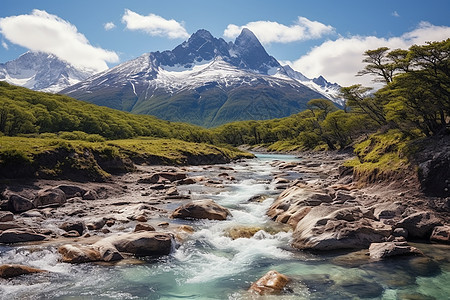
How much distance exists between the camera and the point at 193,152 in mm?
73250

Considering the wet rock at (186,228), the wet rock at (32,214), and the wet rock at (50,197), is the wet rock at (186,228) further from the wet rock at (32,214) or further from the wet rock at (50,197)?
the wet rock at (50,197)

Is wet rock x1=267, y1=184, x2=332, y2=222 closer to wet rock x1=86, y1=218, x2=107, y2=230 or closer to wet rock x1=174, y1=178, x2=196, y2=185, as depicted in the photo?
wet rock x1=86, y1=218, x2=107, y2=230

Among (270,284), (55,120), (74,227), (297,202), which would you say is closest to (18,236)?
(74,227)

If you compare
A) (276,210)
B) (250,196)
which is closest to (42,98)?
(250,196)

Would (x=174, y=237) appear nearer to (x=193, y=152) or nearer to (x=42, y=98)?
(x=193, y=152)

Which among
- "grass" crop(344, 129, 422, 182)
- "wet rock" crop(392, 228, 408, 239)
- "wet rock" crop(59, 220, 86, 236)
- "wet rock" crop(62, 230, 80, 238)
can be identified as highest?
"grass" crop(344, 129, 422, 182)

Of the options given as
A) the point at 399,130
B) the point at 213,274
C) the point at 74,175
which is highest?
the point at 399,130

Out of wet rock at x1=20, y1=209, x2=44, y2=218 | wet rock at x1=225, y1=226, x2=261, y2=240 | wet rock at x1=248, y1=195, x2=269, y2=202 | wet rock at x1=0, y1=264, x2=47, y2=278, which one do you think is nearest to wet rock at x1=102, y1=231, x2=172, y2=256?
wet rock at x1=0, y1=264, x2=47, y2=278

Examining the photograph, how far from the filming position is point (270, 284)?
39.7ft

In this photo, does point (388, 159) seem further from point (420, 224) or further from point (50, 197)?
point (50, 197)

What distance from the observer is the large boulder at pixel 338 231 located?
1630 centimetres

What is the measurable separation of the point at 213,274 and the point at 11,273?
28.2 feet

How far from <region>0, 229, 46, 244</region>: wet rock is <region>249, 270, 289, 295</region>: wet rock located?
12.6 meters

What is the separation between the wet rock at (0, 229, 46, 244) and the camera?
16.3m
